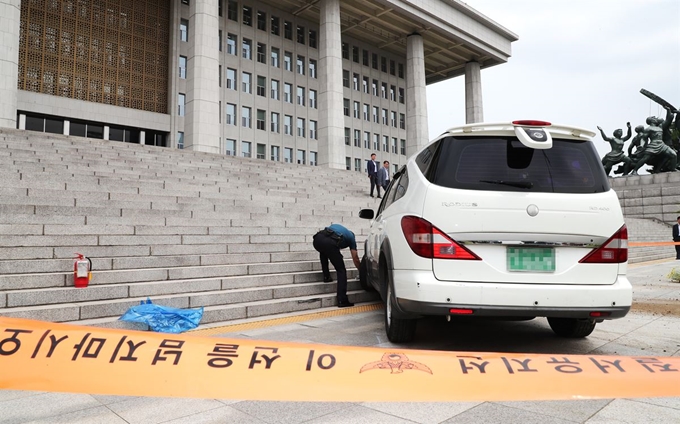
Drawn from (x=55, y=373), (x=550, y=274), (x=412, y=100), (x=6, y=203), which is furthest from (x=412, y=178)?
(x=412, y=100)

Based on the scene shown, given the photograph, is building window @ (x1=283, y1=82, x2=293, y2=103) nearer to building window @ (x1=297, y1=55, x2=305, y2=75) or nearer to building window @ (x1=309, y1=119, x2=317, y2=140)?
building window @ (x1=297, y1=55, x2=305, y2=75)

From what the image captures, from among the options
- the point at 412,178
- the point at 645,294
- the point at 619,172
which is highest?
the point at 619,172

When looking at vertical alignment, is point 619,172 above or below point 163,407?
above

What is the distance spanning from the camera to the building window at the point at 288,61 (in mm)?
44750

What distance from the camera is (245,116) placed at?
4194 centimetres

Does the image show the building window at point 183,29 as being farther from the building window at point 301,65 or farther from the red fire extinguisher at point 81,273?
the red fire extinguisher at point 81,273

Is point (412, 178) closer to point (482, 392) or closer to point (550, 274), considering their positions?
point (550, 274)

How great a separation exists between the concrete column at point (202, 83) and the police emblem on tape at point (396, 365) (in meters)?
25.7

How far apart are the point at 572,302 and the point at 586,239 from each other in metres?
0.54

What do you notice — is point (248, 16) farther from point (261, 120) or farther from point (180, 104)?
point (180, 104)

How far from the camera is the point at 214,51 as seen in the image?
28.7m

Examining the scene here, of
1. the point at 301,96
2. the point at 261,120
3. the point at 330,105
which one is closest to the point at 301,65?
the point at 301,96

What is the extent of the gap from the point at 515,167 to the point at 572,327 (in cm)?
214

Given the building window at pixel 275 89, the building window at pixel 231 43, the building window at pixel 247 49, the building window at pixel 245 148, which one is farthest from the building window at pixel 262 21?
the building window at pixel 245 148
